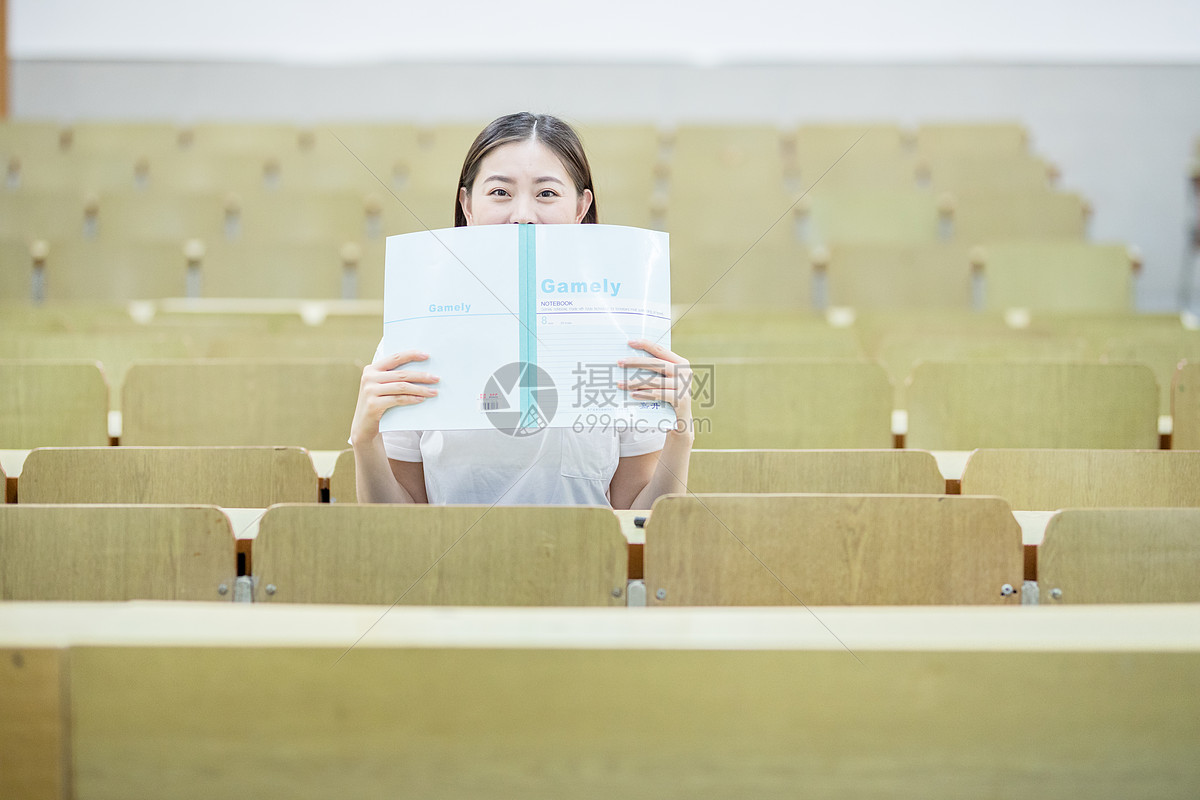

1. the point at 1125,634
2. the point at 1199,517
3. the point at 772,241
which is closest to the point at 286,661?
the point at 1125,634

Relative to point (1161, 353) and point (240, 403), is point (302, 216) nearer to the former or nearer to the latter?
point (240, 403)

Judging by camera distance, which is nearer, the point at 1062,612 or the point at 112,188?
the point at 1062,612

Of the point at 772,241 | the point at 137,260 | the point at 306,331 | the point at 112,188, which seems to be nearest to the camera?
the point at 306,331

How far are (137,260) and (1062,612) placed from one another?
5.48 feet

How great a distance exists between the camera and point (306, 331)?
131 centimetres

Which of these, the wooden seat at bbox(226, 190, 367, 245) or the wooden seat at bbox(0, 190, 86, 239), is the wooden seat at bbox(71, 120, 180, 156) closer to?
the wooden seat at bbox(0, 190, 86, 239)

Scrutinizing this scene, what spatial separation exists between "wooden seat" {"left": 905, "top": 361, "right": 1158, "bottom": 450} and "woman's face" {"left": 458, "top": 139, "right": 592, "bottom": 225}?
488 millimetres

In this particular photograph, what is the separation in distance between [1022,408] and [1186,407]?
5.9 inches

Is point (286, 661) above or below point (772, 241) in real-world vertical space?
below

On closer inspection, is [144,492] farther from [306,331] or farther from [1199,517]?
[1199,517]

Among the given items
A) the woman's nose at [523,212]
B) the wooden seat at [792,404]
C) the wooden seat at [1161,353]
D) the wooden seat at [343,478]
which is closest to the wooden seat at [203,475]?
the wooden seat at [343,478]

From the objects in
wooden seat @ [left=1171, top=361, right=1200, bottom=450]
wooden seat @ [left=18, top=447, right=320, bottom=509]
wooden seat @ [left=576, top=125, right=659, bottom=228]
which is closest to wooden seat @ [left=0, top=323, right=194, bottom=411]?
wooden seat @ [left=18, top=447, right=320, bottom=509]

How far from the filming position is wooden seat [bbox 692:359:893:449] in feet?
3.26

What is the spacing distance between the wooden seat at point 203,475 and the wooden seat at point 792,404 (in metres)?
0.40
